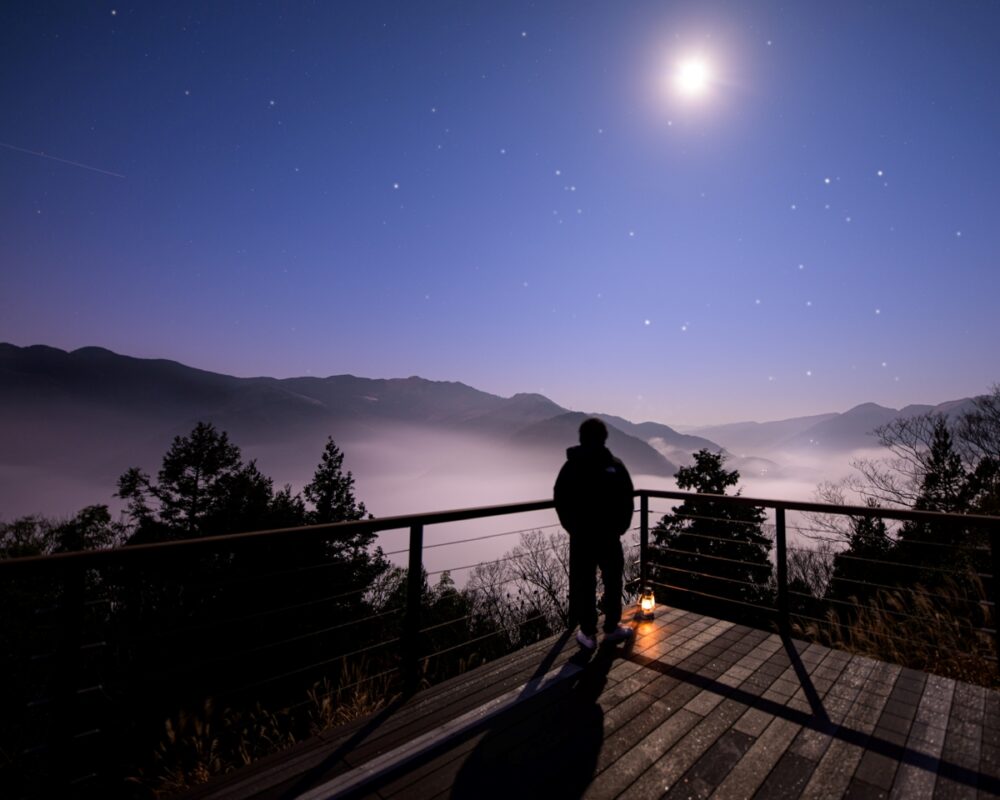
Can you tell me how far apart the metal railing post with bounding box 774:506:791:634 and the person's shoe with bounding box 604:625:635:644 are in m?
1.32

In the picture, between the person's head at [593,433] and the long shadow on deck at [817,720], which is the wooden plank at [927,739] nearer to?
the long shadow on deck at [817,720]

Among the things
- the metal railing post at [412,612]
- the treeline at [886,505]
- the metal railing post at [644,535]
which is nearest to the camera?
the metal railing post at [412,612]

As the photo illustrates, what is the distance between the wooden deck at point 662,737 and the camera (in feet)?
7.52

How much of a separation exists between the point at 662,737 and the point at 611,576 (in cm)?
135

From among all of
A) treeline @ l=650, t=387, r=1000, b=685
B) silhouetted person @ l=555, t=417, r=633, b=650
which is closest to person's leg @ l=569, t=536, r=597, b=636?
silhouetted person @ l=555, t=417, r=633, b=650

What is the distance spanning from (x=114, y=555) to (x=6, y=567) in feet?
1.21

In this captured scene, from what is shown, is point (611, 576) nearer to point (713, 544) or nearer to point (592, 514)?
point (592, 514)

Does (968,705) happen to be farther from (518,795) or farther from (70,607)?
(70,607)

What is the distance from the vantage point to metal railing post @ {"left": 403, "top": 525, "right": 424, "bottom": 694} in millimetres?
3262

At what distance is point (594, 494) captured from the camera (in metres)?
3.77

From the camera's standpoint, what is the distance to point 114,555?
226 cm

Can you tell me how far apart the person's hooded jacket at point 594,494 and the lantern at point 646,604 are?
1.16 meters

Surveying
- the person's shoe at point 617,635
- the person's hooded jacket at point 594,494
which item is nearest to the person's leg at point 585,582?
the person's hooded jacket at point 594,494

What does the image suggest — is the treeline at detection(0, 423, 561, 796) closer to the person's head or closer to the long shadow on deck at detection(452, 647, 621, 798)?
the long shadow on deck at detection(452, 647, 621, 798)
